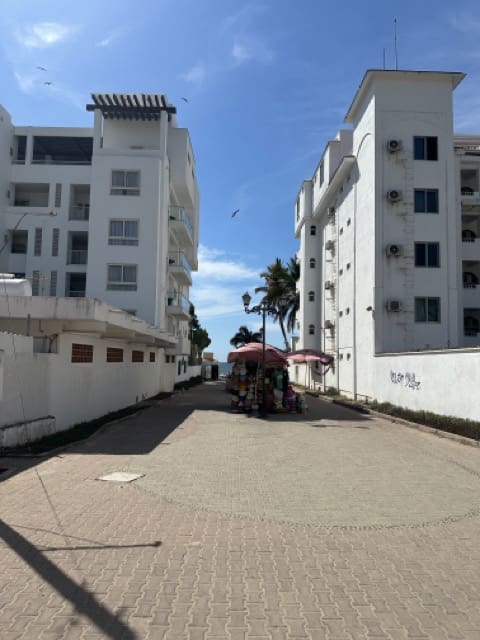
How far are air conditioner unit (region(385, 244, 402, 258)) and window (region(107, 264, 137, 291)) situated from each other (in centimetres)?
→ 1427

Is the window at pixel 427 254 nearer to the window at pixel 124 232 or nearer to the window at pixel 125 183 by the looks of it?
the window at pixel 124 232

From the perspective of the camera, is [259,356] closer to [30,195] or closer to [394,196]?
[394,196]

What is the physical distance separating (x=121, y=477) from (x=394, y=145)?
21108 millimetres

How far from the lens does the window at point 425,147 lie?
24859 mm

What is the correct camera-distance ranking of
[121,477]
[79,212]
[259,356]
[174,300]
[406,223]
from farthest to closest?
[174,300] < [79,212] < [406,223] < [259,356] < [121,477]

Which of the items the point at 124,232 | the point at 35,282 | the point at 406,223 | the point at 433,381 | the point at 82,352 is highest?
the point at 124,232

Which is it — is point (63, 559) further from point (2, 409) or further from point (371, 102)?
point (371, 102)

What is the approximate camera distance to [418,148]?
24.9 m

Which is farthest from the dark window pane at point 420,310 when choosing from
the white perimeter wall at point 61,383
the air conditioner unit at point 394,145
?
the white perimeter wall at point 61,383

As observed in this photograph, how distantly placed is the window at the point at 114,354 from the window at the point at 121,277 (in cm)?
1080

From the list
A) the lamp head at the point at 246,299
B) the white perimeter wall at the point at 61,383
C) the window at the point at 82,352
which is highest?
the lamp head at the point at 246,299

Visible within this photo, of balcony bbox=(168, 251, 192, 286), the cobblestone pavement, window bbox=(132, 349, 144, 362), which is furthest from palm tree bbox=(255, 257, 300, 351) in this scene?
the cobblestone pavement

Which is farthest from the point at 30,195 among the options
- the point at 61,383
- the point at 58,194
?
the point at 61,383

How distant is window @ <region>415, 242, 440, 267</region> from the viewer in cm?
2452
